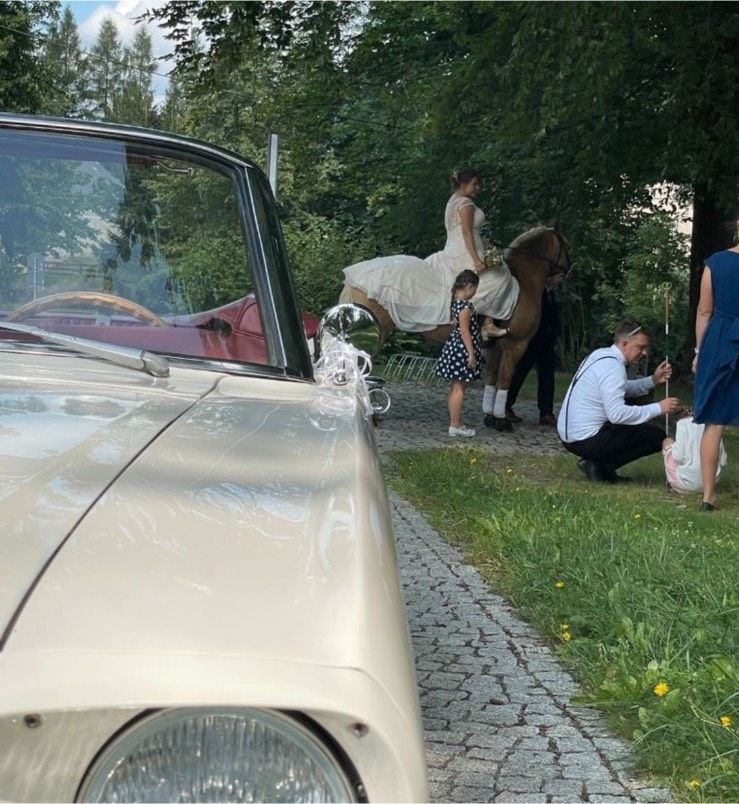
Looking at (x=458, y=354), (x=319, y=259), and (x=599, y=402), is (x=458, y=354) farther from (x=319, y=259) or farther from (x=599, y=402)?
(x=319, y=259)

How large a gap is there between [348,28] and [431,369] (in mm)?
6148

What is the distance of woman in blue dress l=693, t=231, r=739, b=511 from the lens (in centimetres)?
866

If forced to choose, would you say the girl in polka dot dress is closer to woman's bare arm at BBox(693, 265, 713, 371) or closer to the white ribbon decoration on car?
woman's bare arm at BBox(693, 265, 713, 371)

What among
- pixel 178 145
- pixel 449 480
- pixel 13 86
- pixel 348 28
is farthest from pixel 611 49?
pixel 13 86

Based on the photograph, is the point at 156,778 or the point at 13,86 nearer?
the point at 156,778

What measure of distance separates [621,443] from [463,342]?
10.3ft

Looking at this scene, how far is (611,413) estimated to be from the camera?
9.83 m

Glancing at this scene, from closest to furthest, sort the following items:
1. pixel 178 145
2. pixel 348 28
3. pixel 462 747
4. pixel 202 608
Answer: pixel 202 608
pixel 178 145
pixel 462 747
pixel 348 28

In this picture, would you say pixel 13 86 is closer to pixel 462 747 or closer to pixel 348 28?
pixel 348 28

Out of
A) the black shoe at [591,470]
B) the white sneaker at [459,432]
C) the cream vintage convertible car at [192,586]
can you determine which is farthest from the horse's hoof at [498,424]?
the cream vintage convertible car at [192,586]

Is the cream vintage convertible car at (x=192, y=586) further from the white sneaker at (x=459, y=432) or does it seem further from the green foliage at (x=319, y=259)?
the green foliage at (x=319, y=259)

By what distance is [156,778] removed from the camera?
1.38m

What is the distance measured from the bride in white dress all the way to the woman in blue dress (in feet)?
15.2

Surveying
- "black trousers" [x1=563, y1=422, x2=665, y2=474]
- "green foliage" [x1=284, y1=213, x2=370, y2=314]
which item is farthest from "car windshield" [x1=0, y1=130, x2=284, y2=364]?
"green foliage" [x1=284, y1=213, x2=370, y2=314]
